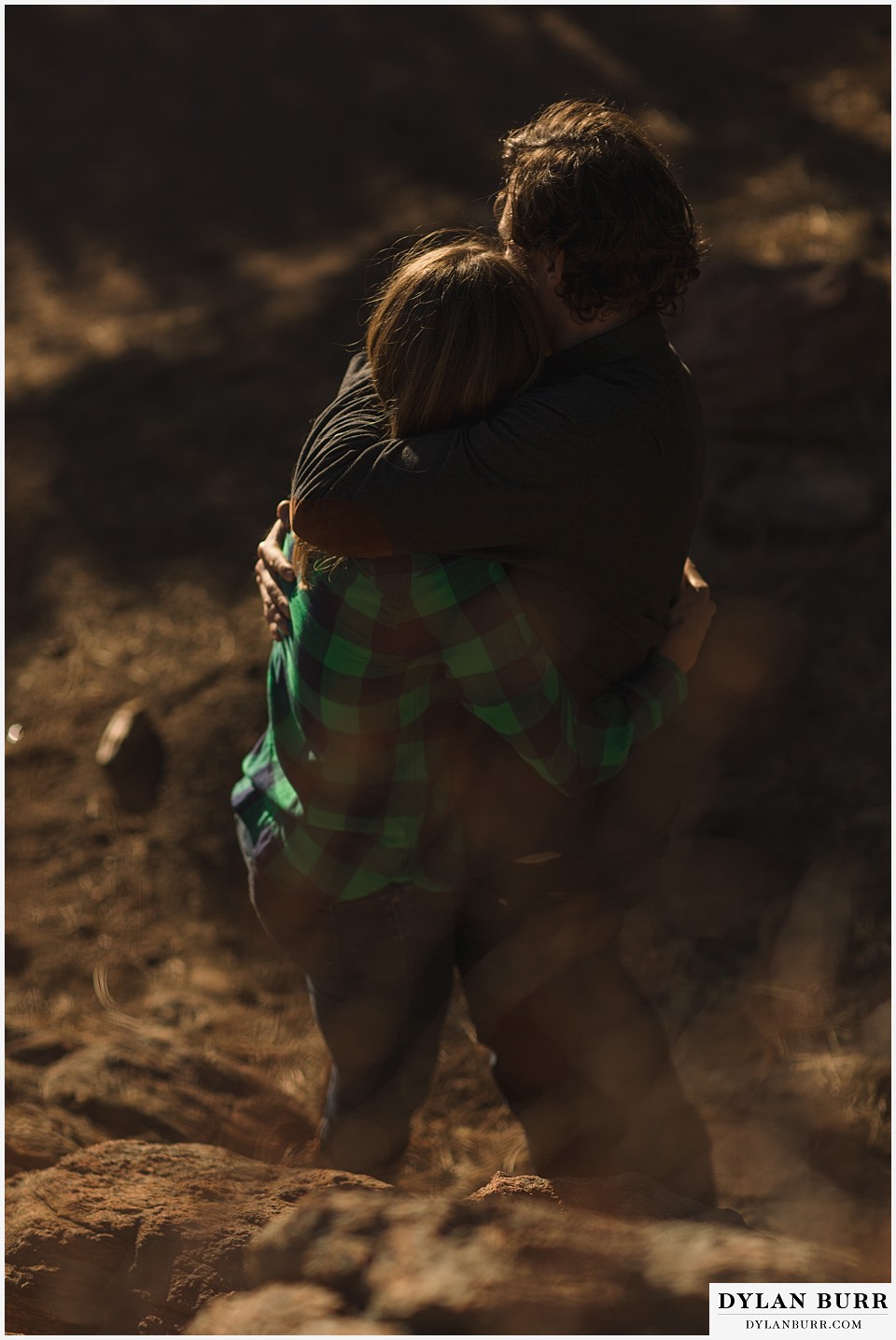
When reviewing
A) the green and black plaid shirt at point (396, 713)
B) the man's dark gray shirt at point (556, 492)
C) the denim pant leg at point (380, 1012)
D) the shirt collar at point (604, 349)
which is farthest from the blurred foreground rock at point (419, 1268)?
the shirt collar at point (604, 349)

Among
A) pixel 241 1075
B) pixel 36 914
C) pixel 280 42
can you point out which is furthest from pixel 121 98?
pixel 241 1075

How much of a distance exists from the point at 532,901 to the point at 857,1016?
123 centimetres

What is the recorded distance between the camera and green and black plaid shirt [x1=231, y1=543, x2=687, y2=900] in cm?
150

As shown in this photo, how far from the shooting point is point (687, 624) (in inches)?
72.9

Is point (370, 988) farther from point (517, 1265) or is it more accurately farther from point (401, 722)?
point (517, 1265)

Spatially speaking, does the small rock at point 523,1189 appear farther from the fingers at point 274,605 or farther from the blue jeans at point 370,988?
the fingers at point 274,605

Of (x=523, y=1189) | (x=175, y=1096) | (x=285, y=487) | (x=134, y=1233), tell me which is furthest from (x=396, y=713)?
(x=285, y=487)

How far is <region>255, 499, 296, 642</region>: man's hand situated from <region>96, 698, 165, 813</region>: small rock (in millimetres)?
1794

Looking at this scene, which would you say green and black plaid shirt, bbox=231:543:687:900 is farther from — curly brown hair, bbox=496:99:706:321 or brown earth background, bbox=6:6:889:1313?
brown earth background, bbox=6:6:889:1313

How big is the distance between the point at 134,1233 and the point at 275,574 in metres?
1.13

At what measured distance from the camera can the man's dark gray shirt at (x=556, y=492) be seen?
141 cm

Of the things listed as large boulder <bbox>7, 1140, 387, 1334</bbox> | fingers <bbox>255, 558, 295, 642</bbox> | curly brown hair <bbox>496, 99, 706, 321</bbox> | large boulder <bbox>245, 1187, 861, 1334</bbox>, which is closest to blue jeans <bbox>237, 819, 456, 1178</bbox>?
large boulder <bbox>7, 1140, 387, 1334</bbox>

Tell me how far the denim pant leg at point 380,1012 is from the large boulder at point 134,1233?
14 cm

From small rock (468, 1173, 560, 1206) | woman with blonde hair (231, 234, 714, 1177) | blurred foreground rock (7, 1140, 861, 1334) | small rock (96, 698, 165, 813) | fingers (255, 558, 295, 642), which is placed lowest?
blurred foreground rock (7, 1140, 861, 1334)
